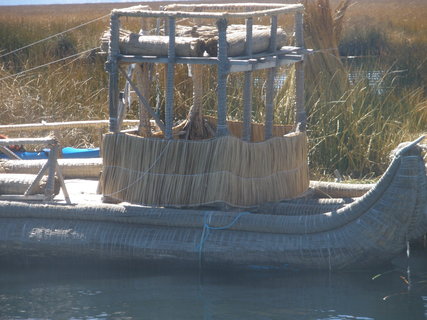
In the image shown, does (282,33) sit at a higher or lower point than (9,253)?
higher

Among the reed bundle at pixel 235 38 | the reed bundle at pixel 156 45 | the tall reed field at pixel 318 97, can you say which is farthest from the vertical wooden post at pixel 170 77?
the tall reed field at pixel 318 97

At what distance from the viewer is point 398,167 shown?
25.4ft

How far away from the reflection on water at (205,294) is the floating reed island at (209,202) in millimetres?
171

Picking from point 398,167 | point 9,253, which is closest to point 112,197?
point 9,253

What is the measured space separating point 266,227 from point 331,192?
1634 mm

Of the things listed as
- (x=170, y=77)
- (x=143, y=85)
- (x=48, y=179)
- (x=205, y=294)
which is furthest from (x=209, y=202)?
(x=48, y=179)

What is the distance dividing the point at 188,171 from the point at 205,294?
1.20 m

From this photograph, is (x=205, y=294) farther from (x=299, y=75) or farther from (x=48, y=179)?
(x=299, y=75)

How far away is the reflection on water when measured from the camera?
7387 millimetres

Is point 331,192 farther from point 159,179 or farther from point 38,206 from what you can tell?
point 38,206

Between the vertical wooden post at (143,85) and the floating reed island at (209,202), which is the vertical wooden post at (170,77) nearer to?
the floating reed island at (209,202)

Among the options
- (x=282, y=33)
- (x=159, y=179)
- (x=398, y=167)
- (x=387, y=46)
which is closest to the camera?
(x=398, y=167)

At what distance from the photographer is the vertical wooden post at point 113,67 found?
8.26m

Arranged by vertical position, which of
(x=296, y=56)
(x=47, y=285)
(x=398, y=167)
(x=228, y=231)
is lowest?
(x=47, y=285)
